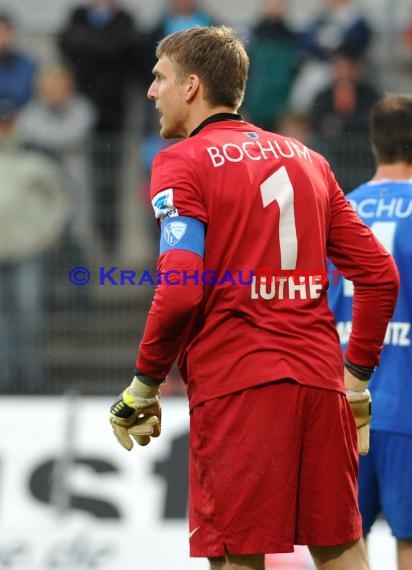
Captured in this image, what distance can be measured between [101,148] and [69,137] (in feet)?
1.11

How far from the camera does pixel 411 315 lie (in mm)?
5219

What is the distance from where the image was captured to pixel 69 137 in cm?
1007

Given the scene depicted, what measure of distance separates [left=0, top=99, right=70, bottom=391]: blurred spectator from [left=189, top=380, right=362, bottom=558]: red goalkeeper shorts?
217 inches

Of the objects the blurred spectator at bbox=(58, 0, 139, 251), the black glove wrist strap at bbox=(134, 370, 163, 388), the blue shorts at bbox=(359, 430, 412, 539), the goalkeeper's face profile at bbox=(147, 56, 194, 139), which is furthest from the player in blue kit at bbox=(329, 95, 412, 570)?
the blurred spectator at bbox=(58, 0, 139, 251)

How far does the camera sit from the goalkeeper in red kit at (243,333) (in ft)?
13.7

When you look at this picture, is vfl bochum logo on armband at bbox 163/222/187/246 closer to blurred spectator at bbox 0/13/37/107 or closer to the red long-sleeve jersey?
the red long-sleeve jersey

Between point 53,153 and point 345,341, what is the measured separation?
16.7 ft

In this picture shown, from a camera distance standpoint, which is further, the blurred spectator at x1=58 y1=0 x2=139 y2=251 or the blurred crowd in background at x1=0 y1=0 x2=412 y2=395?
the blurred spectator at x1=58 y1=0 x2=139 y2=251

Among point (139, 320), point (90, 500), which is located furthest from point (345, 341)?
point (139, 320)

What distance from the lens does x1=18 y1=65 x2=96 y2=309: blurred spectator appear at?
9.75m

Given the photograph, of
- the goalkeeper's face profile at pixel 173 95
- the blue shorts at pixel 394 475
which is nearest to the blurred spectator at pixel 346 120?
the blue shorts at pixel 394 475

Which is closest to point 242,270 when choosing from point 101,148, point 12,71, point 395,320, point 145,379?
point 145,379

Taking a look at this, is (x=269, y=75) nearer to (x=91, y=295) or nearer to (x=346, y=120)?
(x=346, y=120)

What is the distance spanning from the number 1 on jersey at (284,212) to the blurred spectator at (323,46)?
6101 mm
